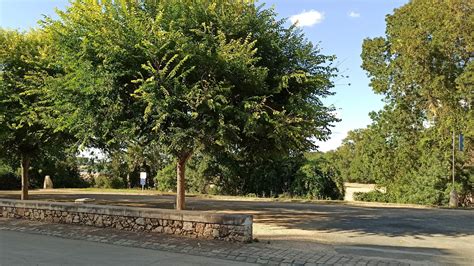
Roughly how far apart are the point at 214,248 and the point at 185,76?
4744 millimetres

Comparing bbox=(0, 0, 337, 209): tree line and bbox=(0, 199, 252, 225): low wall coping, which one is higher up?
bbox=(0, 0, 337, 209): tree line

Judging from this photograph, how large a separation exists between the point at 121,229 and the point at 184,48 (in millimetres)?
4893

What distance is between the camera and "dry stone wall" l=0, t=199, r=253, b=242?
10891 mm

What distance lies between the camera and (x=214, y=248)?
10188 mm

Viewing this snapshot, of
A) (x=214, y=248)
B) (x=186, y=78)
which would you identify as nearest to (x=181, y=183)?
(x=186, y=78)

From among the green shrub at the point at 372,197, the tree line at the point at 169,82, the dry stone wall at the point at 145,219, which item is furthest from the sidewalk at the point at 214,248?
the green shrub at the point at 372,197

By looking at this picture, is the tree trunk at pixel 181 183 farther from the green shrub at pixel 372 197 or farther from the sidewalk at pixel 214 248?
the green shrub at pixel 372 197

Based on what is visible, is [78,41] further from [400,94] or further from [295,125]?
[400,94]

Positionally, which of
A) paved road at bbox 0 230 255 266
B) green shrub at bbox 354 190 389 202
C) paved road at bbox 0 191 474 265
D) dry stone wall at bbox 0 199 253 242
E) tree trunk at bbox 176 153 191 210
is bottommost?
green shrub at bbox 354 190 389 202

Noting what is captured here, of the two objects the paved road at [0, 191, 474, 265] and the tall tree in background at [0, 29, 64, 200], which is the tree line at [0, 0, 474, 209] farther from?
the paved road at [0, 191, 474, 265]

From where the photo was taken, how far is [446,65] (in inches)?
1286

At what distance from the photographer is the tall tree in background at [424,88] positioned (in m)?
31.1

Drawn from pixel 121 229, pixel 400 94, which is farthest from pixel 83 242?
pixel 400 94

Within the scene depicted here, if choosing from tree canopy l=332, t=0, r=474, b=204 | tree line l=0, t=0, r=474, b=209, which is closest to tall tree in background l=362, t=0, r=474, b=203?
tree canopy l=332, t=0, r=474, b=204
